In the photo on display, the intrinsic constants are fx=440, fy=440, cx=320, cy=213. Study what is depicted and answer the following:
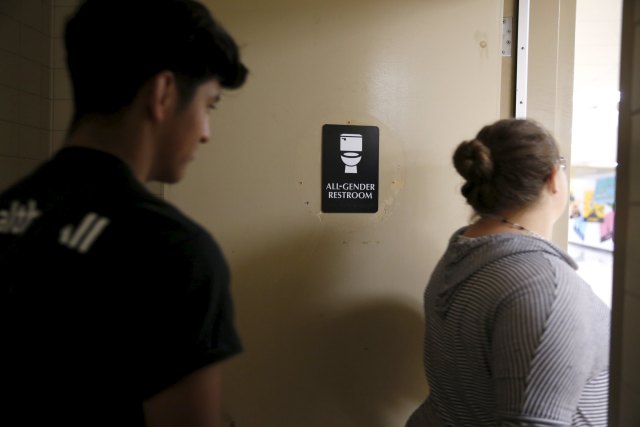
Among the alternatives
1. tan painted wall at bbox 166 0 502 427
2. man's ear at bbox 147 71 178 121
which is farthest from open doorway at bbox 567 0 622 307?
man's ear at bbox 147 71 178 121

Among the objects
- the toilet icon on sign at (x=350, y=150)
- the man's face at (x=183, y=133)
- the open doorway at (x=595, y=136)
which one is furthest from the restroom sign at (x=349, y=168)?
the open doorway at (x=595, y=136)

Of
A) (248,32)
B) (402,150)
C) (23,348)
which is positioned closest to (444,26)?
(402,150)

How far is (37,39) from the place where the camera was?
1.46 meters

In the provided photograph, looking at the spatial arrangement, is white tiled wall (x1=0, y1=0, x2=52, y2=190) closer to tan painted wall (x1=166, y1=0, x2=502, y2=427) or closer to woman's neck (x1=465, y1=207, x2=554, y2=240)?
tan painted wall (x1=166, y1=0, x2=502, y2=427)

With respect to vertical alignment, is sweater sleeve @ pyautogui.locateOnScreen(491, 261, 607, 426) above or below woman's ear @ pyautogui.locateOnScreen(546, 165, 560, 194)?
below

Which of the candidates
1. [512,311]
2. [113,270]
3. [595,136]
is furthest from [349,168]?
[595,136]

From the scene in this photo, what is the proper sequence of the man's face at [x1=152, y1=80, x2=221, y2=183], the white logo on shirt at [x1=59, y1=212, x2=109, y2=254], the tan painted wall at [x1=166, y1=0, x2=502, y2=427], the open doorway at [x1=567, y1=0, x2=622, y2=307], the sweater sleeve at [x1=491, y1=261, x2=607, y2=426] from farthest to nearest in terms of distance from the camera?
the open doorway at [x1=567, y1=0, x2=622, y2=307]
the tan painted wall at [x1=166, y1=0, x2=502, y2=427]
the sweater sleeve at [x1=491, y1=261, x2=607, y2=426]
the man's face at [x1=152, y1=80, x2=221, y2=183]
the white logo on shirt at [x1=59, y1=212, x2=109, y2=254]

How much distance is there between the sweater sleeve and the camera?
0.81 metres

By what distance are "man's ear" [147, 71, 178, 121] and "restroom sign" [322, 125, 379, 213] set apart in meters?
0.69

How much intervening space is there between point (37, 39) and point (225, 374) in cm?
→ 125

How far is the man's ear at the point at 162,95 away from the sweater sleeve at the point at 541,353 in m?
0.71

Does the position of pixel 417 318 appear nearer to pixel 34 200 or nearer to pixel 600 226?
pixel 34 200

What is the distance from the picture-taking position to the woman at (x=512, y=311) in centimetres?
83

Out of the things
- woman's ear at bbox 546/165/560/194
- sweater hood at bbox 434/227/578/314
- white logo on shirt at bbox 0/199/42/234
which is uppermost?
woman's ear at bbox 546/165/560/194
